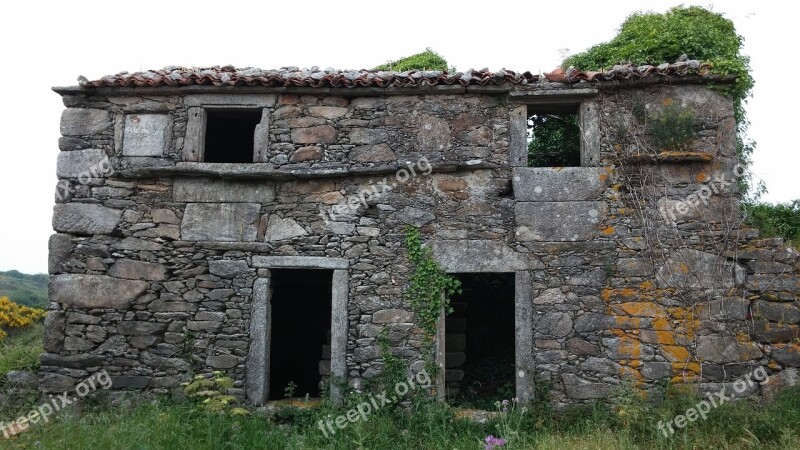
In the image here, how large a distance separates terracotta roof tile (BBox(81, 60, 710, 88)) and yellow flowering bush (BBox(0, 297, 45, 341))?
7.30 meters

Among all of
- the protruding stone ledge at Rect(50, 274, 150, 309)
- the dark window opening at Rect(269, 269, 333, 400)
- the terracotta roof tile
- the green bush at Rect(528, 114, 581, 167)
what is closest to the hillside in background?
the dark window opening at Rect(269, 269, 333, 400)

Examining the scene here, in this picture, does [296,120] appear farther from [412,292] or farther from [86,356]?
[86,356]

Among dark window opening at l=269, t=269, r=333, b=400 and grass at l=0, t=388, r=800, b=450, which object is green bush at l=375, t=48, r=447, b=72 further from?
grass at l=0, t=388, r=800, b=450

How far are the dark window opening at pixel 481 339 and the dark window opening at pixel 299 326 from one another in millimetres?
2355

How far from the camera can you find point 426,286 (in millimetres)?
5855

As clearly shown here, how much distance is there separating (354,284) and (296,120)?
2108mm

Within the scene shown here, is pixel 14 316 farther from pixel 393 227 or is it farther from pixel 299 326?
pixel 393 227

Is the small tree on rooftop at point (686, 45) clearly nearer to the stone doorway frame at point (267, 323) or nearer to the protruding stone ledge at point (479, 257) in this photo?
the protruding stone ledge at point (479, 257)

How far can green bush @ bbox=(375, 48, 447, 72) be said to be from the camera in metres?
10.8

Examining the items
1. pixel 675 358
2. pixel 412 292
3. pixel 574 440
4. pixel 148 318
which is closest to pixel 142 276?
pixel 148 318

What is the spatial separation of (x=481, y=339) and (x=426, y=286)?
130 inches

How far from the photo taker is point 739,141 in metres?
7.13

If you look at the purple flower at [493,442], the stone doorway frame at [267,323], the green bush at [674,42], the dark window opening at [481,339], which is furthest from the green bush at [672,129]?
the stone doorway frame at [267,323]
